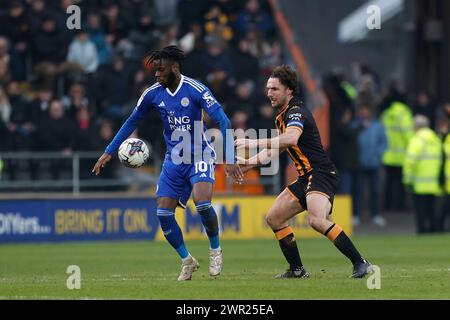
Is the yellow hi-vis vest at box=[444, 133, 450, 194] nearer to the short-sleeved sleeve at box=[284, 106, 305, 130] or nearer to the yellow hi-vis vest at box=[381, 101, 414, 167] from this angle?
the yellow hi-vis vest at box=[381, 101, 414, 167]

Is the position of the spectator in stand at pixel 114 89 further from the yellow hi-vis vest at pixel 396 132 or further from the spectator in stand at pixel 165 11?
the yellow hi-vis vest at pixel 396 132

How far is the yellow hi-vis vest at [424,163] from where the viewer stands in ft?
→ 79.0

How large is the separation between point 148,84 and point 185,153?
11.9 meters

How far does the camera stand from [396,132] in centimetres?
2692

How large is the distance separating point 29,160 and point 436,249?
8446 mm

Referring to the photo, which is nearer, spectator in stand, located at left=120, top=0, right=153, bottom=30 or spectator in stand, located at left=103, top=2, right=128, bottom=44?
spectator in stand, located at left=103, top=2, right=128, bottom=44

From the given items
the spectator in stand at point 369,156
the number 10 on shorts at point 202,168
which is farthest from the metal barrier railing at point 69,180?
the number 10 on shorts at point 202,168

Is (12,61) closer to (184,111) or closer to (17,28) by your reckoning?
(17,28)

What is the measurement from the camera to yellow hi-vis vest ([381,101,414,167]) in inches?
1052

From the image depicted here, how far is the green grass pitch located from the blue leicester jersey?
143 centimetres

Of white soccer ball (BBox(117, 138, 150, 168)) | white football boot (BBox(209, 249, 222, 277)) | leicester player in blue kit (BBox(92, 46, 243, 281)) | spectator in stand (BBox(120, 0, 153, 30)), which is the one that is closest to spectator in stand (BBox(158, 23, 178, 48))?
spectator in stand (BBox(120, 0, 153, 30))

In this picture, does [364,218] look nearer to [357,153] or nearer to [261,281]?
[357,153]

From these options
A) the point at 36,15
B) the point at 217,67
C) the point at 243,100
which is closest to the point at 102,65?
the point at 36,15

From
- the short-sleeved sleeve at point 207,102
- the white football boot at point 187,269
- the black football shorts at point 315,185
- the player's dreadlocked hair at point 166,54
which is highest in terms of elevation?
the player's dreadlocked hair at point 166,54
